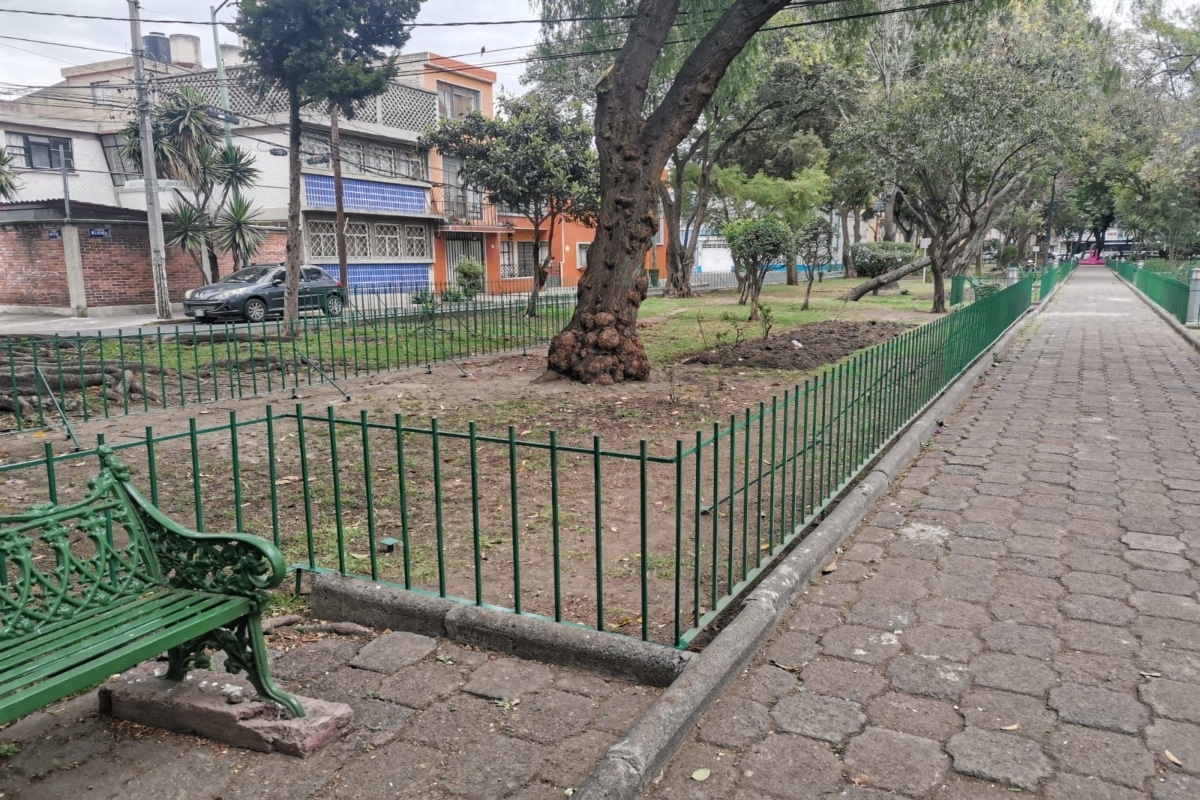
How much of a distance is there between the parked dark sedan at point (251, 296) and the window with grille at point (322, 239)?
253 inches

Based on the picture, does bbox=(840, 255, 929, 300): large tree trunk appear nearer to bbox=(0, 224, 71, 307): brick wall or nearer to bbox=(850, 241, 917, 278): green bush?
bbox=(850, 241, 917, 278): green bush

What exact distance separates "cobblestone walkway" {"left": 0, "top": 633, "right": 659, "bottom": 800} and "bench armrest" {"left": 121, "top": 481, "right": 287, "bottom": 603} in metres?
0.57

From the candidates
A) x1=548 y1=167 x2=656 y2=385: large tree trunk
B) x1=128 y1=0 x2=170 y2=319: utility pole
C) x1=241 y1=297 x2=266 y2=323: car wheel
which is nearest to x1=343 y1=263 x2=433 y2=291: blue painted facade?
x1=241 y1=297 x2=266 y2=323: car wheel

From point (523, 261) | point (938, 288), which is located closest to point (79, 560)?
point (938, 288)

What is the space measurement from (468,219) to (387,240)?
201 inches

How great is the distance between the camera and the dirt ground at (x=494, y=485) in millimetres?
4387

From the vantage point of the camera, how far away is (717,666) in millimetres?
3395

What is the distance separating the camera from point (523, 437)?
26.7 ft

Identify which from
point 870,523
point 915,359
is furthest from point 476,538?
point 915,359

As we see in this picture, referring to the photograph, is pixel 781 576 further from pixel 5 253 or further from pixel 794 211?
pixel 5 253

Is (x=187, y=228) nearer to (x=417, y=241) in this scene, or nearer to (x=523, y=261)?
(x=417, y=241)

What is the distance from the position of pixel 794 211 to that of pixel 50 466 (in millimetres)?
28037

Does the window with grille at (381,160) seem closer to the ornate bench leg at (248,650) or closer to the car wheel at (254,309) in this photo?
the car wheel at (254,309)

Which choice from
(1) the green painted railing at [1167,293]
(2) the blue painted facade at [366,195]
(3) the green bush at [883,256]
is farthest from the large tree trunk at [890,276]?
(2) the blue painted facade at [366,195]
